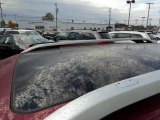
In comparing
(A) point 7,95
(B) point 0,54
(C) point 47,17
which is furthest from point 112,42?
(C) point 47,17

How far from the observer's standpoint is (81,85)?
173 centimetres

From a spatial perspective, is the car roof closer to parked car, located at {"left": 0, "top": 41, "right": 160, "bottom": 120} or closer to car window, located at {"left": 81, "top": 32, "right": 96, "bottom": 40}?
parked car, located at {"left": 0, "top": 41, "right": 160, "bottom": 120}

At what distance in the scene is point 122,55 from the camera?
236 centimetres

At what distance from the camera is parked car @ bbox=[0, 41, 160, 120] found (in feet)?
4.33

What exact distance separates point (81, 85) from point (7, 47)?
10.2 meters

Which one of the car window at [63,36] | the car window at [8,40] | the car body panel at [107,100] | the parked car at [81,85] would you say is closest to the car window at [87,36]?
the car window at [63,36]

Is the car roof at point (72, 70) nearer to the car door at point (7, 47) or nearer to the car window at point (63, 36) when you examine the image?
the car door at point (7, 47)

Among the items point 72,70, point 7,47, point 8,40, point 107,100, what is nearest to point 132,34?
point 8,40

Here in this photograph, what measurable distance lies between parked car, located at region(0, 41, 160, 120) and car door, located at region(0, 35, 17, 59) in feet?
29.2

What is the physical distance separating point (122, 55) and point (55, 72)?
25.1 inches

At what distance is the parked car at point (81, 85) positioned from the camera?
132 centimetres

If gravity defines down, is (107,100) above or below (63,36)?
above

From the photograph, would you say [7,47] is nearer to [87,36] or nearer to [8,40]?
[8,40]

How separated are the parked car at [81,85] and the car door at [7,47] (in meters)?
8.90
